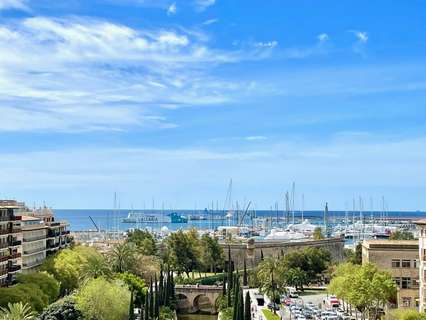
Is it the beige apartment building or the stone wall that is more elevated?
the beige apartment building

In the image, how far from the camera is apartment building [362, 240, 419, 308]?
84438mm

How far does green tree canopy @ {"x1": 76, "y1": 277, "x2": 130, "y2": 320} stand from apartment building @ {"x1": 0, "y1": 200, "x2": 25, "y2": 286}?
11.4m

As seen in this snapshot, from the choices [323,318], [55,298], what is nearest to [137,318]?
[55,298]

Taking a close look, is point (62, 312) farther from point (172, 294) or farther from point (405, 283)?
point (405, 283)

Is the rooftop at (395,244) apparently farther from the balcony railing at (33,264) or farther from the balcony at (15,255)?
the balcony railing at (33,264)

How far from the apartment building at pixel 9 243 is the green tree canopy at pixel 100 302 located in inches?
451

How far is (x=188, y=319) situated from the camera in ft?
347

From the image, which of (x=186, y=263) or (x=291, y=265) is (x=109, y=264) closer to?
(x=186, y=263)

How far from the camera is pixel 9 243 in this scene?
84.1m

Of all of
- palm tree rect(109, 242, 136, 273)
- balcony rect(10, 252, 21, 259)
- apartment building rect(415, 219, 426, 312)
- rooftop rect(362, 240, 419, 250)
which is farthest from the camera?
palm tree rect(109, 242, 136, 273)

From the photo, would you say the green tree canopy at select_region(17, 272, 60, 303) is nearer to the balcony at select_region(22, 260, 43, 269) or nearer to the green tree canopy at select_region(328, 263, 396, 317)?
the balcony at select_region(22, 260, 43, 269)

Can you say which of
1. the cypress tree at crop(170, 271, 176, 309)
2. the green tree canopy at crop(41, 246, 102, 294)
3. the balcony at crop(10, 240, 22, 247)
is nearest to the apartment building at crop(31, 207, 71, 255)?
the green tree canopy at crop(41, 246, 102, 294)

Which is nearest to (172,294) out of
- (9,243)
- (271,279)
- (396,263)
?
(271,279)

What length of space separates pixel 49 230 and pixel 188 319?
2672cm
